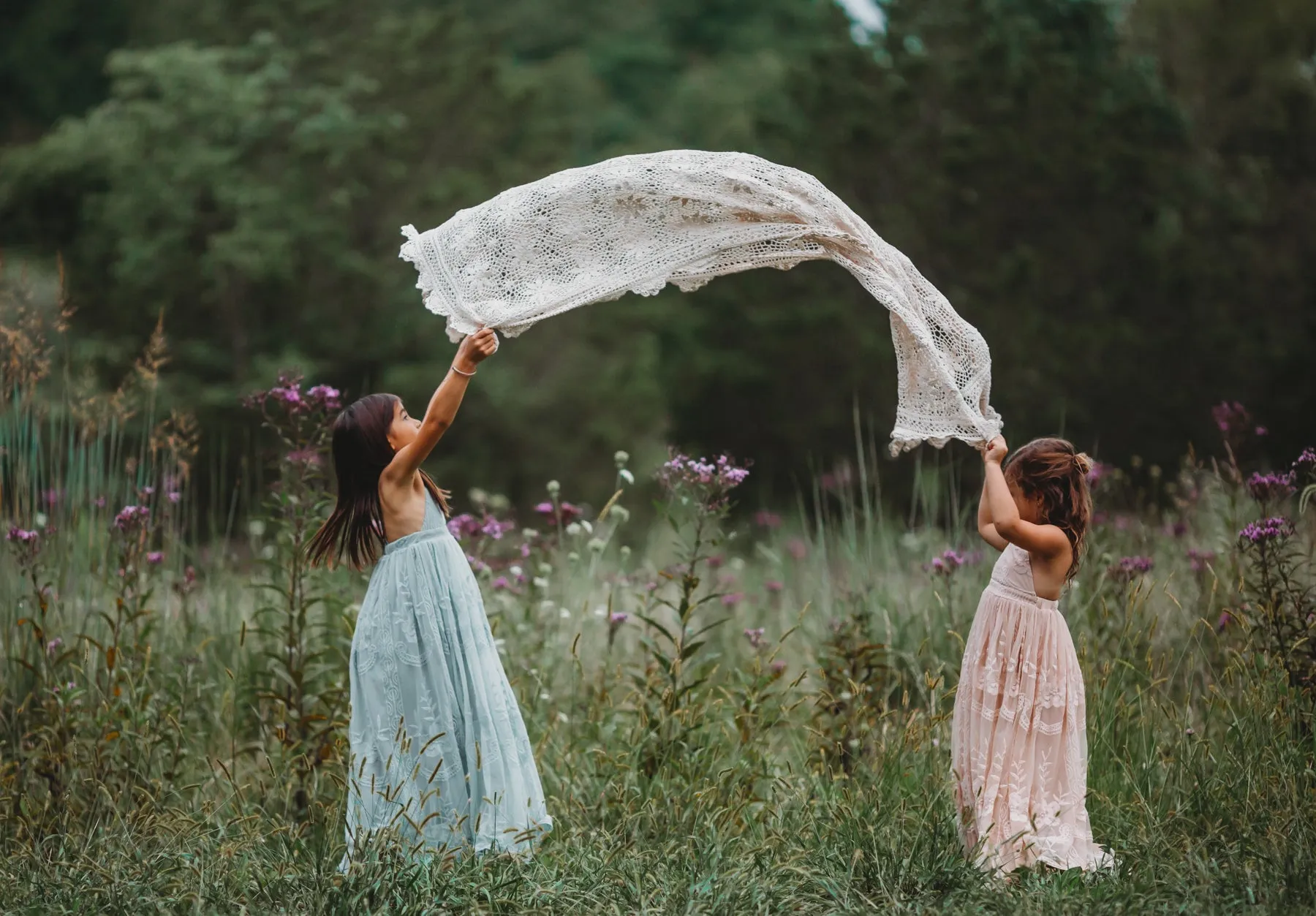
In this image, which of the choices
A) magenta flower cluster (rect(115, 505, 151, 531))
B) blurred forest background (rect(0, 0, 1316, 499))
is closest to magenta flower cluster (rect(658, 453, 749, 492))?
magenta flower cluster (rect(115, 505, 151, 531))

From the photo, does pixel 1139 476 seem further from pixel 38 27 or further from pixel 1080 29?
pixel 38 27

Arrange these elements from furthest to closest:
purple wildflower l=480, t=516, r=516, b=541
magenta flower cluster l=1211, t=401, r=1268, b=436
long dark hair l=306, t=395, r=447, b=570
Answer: purple wildflower l=480, t=516, r=516, b=541, magenta flower cluster l=1211, t=401, r=1268, b=436, long dark hair l=306, t=395, r=447, b=570

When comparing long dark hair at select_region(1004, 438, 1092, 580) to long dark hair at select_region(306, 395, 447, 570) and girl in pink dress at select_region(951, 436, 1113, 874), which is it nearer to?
girl in pink dress at select_region(951, 436, 1113, 874)

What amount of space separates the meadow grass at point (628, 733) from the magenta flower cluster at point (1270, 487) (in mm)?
251

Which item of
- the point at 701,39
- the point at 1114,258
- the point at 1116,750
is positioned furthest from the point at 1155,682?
the point at 701,39

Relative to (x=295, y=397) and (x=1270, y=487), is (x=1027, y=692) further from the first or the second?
(x=295, y=397)

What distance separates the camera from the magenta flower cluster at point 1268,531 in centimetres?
476

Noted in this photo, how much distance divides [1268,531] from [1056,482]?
3.64 feet

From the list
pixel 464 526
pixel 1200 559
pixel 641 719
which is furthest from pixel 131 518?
pixel 1200 559

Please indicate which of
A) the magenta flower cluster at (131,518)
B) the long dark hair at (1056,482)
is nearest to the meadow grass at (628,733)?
the magenta flower cluster at (131,518)

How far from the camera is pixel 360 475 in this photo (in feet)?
14.4

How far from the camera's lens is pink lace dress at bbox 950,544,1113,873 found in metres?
4.15

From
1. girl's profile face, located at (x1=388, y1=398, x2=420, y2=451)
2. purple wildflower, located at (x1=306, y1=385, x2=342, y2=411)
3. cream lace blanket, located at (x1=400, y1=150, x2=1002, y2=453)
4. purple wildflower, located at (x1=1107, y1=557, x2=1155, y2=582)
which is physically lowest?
purple wildflower, located at (x1=1107, y1=557, x2=1155, y2=582)

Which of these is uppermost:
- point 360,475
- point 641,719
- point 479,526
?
point 360,475
